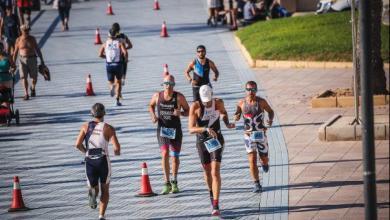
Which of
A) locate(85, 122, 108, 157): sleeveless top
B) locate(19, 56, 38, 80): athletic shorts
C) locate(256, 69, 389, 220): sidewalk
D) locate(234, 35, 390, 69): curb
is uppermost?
locate(85, 122, 108, 157): sleeveless top

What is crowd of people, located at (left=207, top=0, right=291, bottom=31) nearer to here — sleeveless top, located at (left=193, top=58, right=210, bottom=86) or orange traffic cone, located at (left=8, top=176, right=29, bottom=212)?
sleeveless top, located at (left=193, top=58, right=210, bottom=86)

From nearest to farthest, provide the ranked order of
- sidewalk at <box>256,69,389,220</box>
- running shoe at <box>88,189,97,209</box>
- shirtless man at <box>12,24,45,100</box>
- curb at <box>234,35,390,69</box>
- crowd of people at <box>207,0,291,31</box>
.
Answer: running shoe at <box>88,189,97,209</box> < sidewalk at <box>256,69,389,220</box> < shirtless man at <box>12,24,45,100</box> < curb at <box>234,35,390,69</box> < crowd of people at <box>207,0,291,31</box>

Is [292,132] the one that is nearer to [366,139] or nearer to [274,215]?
[274,215]

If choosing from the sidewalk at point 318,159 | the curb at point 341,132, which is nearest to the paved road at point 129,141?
the sidewalk at point 318,159

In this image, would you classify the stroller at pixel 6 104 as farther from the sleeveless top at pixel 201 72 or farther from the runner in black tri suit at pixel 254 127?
the runner in black tri suit at pixel 254 127

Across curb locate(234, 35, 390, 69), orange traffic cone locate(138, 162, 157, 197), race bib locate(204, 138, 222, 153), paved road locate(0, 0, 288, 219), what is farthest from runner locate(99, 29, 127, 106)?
race bib locate(204, 138, 222, 153)

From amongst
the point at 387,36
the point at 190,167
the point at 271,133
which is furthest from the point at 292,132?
the point at 387,36

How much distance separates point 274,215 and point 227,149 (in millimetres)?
5311

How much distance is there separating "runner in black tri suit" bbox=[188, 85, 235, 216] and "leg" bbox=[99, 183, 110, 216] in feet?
5.01

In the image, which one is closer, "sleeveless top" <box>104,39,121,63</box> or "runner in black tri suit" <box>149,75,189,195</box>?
"runner in black tri suit" <box>149,75,189,195</box>

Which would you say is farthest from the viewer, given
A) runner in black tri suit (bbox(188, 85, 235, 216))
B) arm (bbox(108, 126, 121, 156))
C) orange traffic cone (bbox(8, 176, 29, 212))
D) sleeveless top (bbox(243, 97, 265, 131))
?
sleeveless top (bbox(243, 97, 265, 131))

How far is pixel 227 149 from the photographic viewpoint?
21594 mm

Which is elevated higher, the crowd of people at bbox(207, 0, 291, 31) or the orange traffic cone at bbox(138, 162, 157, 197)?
the orange traffic cone at bbox(138, 162, 157, 197)

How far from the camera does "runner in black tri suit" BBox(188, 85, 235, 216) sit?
16.7m
